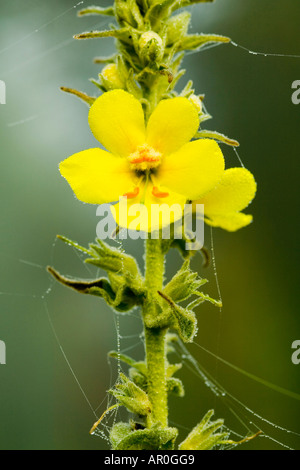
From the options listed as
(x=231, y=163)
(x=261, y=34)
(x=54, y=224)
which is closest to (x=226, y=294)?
(x=231, y=163)

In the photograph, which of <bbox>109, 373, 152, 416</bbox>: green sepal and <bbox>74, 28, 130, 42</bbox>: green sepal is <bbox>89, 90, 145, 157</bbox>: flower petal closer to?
<bbox>74, 28, 130, 42</bbox>: green sepal

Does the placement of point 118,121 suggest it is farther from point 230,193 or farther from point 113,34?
point 230,193

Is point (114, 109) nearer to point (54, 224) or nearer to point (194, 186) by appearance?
point (194, 186)

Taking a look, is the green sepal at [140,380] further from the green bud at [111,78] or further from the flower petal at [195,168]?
the green bud at [111,78]

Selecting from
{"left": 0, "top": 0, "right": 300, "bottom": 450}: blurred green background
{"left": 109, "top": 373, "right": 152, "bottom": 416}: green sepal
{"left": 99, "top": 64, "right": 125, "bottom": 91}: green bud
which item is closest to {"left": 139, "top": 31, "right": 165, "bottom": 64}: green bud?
{"left": 99, "top": 64, "right": 125, "bottom": 91}: green bud

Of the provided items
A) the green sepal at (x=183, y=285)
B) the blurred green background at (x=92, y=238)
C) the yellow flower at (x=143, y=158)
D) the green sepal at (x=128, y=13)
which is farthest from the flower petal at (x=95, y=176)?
the blurred green background at (x=92, y=238)
